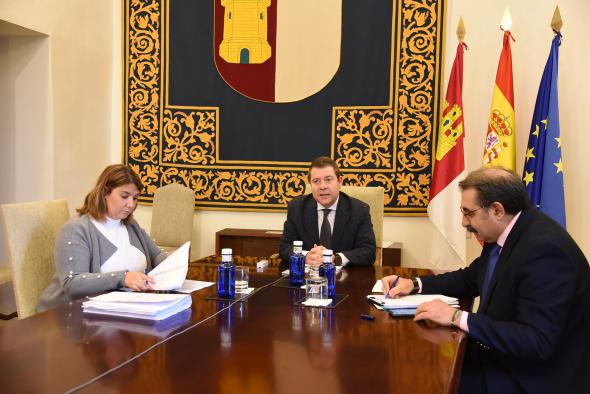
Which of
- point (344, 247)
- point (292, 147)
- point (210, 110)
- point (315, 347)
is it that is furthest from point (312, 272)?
point (210, 110)

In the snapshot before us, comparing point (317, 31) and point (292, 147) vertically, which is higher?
point (317, 31)

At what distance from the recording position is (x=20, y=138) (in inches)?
181

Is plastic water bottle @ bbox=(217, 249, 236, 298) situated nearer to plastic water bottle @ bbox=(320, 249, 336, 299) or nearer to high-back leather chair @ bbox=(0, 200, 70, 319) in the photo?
plastic water bottle @ bbox=(320, 249, 336, 299)

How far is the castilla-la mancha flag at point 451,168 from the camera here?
437cm

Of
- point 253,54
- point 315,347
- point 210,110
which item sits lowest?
point 315,347

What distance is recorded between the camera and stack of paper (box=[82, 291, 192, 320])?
1866 mm

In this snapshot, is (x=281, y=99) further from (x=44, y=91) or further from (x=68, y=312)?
(x=68, y=312)

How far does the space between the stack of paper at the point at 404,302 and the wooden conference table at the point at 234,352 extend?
0.13ft

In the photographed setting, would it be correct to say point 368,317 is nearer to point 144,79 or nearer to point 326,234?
point 326,234

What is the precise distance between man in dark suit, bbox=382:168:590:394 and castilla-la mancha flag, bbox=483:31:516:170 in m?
2.30

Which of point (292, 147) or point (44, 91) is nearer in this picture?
point (44, 91)

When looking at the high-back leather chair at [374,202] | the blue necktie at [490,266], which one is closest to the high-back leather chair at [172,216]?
the high-back leather chair at [374,202]

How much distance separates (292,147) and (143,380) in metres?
3.77

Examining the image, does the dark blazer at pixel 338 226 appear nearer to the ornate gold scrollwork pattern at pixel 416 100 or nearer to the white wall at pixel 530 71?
the ornate gold scrollwork pattern at pixel 416 100
